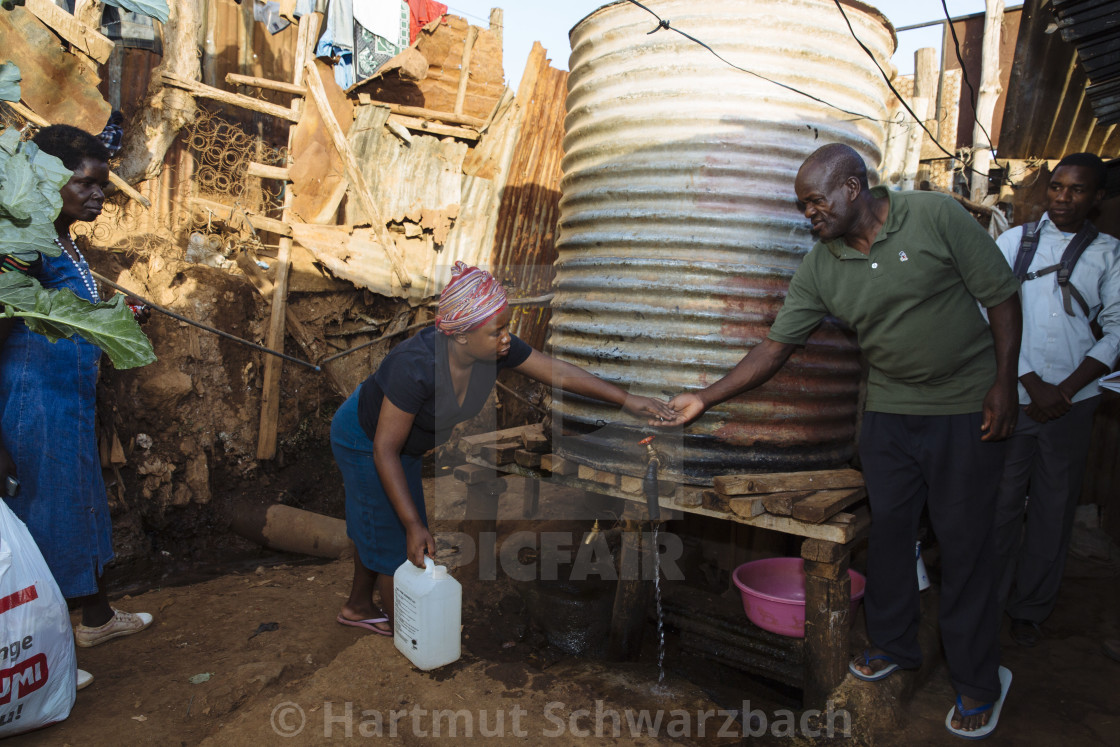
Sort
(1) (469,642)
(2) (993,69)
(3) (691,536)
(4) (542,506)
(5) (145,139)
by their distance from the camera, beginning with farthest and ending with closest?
1. (2) (993,69)
2. (5) (145,139)
3. (4) (542,506)
4. (3) (691,536)
5. (1) (469,642)

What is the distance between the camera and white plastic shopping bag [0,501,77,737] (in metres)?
2.18

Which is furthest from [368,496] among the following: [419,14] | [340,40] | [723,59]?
[419,14]

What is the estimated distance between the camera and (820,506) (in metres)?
2.66

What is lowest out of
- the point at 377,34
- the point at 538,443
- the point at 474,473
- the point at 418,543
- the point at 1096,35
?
the point at 474,473

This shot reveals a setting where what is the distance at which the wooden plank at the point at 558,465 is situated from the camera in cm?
327

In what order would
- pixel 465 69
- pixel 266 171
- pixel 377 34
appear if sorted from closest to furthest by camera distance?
pixel 266 171 → pixel 377 34 → pixel 465 69

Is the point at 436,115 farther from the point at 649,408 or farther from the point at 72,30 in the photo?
the point at 649,408

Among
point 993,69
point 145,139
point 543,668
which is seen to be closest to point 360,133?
point 145,139

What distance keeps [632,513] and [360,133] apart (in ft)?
16.3

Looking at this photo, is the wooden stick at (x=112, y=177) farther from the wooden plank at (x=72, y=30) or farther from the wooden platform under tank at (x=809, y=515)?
the wooden platform under tank at (x=809, y=515)

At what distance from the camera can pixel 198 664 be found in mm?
3029

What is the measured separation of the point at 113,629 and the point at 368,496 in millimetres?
1406

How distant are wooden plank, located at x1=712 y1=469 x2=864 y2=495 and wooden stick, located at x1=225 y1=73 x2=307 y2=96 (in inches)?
206

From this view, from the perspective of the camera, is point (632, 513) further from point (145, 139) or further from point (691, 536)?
point (145, 139)
